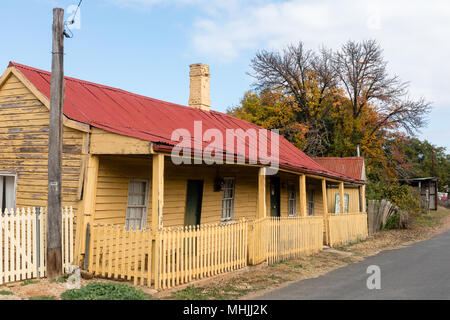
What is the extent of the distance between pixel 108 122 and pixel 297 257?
682cm

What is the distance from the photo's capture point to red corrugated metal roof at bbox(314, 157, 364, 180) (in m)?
25.5

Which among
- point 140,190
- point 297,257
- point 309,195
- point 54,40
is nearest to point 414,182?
point 309,195

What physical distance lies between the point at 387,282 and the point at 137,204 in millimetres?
5957

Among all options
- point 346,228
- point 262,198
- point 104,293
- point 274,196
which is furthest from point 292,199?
point 104,293

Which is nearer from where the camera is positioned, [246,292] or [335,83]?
[246,292]

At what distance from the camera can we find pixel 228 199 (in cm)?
1429

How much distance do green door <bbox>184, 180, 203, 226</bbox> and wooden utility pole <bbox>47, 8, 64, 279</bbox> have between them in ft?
13.5

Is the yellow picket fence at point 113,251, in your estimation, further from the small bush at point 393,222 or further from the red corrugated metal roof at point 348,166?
the red corrugated metal roof at point 348,166

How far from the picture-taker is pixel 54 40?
877cm

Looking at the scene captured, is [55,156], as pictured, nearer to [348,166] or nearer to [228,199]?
[228,199]

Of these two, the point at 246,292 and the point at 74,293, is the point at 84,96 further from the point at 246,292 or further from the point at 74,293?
the point at 246,292

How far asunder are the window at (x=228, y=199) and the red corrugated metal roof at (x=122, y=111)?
6.46 feet

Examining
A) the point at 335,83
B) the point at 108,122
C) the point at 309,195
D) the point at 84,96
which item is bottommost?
the point at 309,195

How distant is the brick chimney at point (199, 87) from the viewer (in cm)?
1680
